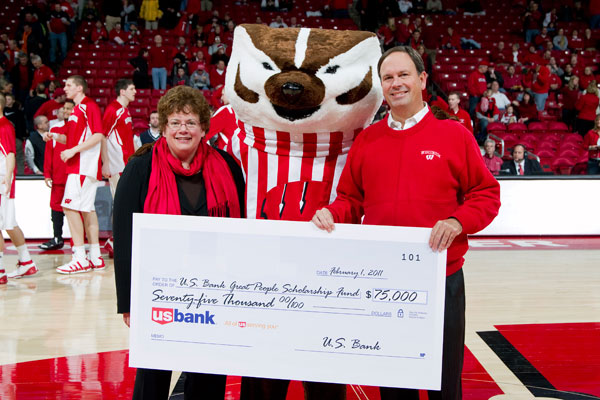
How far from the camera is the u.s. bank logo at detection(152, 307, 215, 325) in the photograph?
2.18 metres

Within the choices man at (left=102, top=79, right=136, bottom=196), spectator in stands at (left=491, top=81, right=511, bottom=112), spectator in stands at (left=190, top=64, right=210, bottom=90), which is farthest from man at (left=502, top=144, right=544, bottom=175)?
spectator in stands at (left=190, top=64, right=210, bottom=90)

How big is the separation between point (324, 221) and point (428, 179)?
14.4 inches

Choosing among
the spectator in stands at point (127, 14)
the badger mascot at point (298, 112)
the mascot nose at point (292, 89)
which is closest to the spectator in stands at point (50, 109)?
the spectator in stands at point (127, 14)

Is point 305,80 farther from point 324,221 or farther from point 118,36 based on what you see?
point 118,36

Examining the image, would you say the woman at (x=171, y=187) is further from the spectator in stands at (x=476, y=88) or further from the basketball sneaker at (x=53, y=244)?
the spectator in stands at (x=476, y=88)

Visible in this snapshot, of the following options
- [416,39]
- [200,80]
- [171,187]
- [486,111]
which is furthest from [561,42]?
[171,187]

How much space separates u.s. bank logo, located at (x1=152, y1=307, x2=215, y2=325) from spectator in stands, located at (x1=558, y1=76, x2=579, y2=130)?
33.5ft

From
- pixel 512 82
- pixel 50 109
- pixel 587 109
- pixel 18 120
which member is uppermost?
pixel 512 82

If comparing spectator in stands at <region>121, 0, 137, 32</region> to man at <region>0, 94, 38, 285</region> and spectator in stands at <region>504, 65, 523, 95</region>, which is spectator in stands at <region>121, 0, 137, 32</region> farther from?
man at <region>0, 94, 38, 285</region>

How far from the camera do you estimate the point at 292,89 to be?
7.75 ft

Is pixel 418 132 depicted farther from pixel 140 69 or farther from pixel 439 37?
pixel 439 37

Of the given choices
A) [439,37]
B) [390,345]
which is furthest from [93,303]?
[439,37]

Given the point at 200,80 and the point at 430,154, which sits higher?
the point at 200,80

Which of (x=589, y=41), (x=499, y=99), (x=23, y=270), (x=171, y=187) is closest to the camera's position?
(x=171, y=187)
